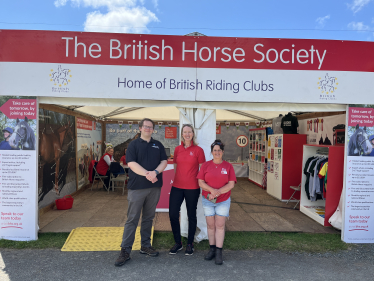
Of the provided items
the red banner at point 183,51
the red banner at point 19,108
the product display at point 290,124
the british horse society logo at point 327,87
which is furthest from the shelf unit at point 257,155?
the red banner at point 19,108

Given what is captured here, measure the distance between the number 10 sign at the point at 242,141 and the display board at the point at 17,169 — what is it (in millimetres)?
7388

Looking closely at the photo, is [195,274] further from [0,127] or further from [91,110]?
[91,110]

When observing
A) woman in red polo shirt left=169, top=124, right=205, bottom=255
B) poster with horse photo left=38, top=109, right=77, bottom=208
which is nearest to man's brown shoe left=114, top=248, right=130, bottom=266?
woman in red polo shirt left=169, top=124, right=205, bottom=255

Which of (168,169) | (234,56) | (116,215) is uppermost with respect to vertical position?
(234,56)

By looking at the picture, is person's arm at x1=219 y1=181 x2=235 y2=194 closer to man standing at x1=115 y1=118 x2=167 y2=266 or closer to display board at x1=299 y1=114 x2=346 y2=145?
man standing at x1=115 y1=118 x2=167 y2=266

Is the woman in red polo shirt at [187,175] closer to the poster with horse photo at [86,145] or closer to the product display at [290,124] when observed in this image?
the product display at [290,124]

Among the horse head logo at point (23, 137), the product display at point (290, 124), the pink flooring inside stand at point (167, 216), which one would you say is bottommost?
the pink flooring inside stand at point (167, 216)

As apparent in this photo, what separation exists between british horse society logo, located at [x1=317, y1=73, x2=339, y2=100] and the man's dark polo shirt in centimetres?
256

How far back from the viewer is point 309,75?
13.4 ft

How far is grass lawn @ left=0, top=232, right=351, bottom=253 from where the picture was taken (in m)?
3.83

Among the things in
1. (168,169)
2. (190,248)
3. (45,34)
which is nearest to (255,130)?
(168,169)

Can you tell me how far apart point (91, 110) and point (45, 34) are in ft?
12.3

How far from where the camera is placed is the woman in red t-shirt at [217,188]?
3271mm

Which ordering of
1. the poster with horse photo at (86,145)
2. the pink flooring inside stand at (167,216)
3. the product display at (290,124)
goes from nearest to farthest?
the pink flooring inside stand at (167,216) → the product display at (290,124) → the poster with horse photo at (86,145)
